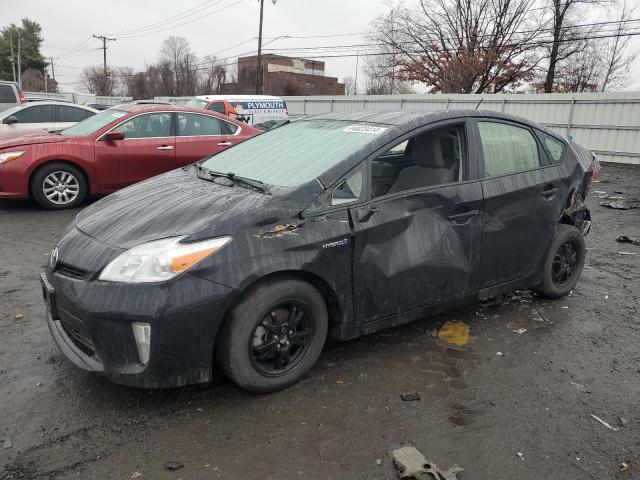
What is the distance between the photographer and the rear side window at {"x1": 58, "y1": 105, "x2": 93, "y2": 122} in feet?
37.6

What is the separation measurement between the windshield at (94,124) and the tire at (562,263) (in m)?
6.45

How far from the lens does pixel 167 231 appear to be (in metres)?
2.71

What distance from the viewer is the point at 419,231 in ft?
10.8

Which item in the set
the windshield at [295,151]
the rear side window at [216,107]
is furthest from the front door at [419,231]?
the rear side window at [216,107]

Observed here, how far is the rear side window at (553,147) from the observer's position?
4191mm

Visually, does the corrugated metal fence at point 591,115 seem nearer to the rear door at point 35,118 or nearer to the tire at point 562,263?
the rear door at point 35,118

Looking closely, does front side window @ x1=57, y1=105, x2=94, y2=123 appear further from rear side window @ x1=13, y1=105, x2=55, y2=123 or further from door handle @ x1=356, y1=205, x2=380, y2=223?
door handle @ x1=356, y1=205, x2=380, y2=223

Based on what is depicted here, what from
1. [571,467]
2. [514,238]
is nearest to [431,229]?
[514,238]

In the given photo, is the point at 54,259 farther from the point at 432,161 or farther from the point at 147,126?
the point at 147,126

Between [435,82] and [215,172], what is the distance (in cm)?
3653

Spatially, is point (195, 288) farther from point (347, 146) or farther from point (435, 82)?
point (435, 82)

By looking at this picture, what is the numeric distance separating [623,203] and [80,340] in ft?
31.2

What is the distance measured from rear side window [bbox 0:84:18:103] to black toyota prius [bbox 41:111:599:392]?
530 inches

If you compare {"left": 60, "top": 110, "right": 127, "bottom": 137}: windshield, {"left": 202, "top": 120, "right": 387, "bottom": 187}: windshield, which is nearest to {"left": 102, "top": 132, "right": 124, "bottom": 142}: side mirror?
{"left": 60, "top": 110, "right": 127, "bottom": 137}: windshield
